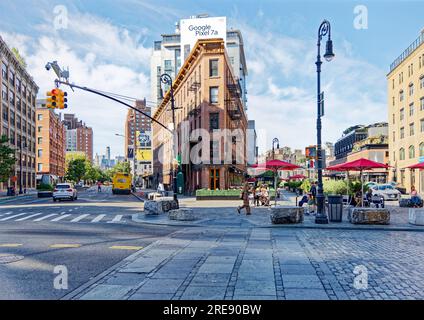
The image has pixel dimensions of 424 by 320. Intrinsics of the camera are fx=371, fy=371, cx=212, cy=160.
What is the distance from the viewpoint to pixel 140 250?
10.2 meters

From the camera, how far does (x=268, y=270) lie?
7633mm

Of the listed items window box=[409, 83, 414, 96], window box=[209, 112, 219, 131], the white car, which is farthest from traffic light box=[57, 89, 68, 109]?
window box=[409, 83, 414, 96]

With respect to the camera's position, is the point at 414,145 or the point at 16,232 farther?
the point at 414,145

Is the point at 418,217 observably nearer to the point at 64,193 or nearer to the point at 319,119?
the point at 319,119

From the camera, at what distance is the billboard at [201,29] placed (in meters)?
80.2

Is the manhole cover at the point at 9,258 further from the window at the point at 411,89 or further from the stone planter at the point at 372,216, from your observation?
the window at the point at 411,89

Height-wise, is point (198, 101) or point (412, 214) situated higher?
point (198, 101)

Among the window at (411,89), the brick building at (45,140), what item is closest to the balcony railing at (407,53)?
the window at (411,89)

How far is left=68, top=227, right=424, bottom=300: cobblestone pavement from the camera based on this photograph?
6.11 m

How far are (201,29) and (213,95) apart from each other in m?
44.3

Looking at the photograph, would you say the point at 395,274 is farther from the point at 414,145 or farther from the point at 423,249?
the point at 414,145

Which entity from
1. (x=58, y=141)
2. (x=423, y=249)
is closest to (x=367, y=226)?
(x=423, y=249)
